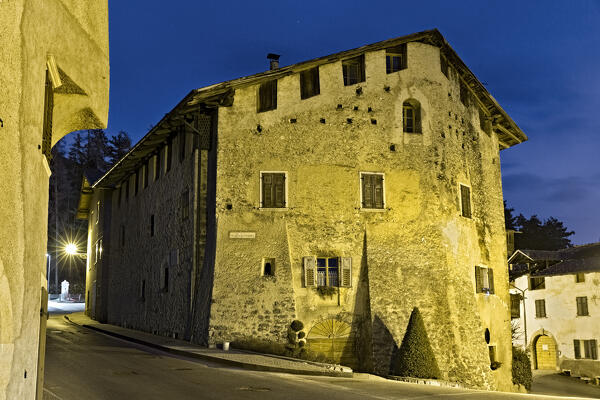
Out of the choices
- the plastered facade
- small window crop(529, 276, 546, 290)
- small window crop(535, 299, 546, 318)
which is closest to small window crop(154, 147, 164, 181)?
the plastered facade

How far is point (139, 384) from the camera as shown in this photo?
1268cm

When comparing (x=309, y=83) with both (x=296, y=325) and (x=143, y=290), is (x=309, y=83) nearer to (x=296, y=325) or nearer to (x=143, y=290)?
(x=296, y=325)

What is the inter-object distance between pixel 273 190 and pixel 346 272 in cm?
382

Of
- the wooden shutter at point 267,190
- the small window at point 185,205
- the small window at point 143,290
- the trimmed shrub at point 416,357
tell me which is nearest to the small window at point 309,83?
the wooden shutter at point 267,190

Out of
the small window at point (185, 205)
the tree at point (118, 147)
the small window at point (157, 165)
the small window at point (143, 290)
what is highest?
the tree at point (118, 147)

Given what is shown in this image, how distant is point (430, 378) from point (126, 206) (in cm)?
2197

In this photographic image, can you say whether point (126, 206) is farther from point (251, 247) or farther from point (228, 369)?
point (228, 369)

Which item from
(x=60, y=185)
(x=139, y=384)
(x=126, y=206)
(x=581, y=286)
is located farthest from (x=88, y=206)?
(x=139, y=384)

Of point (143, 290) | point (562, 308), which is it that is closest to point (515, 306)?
point (143, 290)

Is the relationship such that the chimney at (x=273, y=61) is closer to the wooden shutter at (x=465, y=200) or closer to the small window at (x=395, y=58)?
the small window at (x=395, y=58)

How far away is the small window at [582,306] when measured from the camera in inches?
1650

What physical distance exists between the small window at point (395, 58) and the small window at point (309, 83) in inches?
113

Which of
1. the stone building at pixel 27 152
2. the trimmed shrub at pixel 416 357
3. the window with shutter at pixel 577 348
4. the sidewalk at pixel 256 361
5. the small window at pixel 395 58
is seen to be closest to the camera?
the stone building at pixel 27 152

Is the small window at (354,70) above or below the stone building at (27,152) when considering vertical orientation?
above
